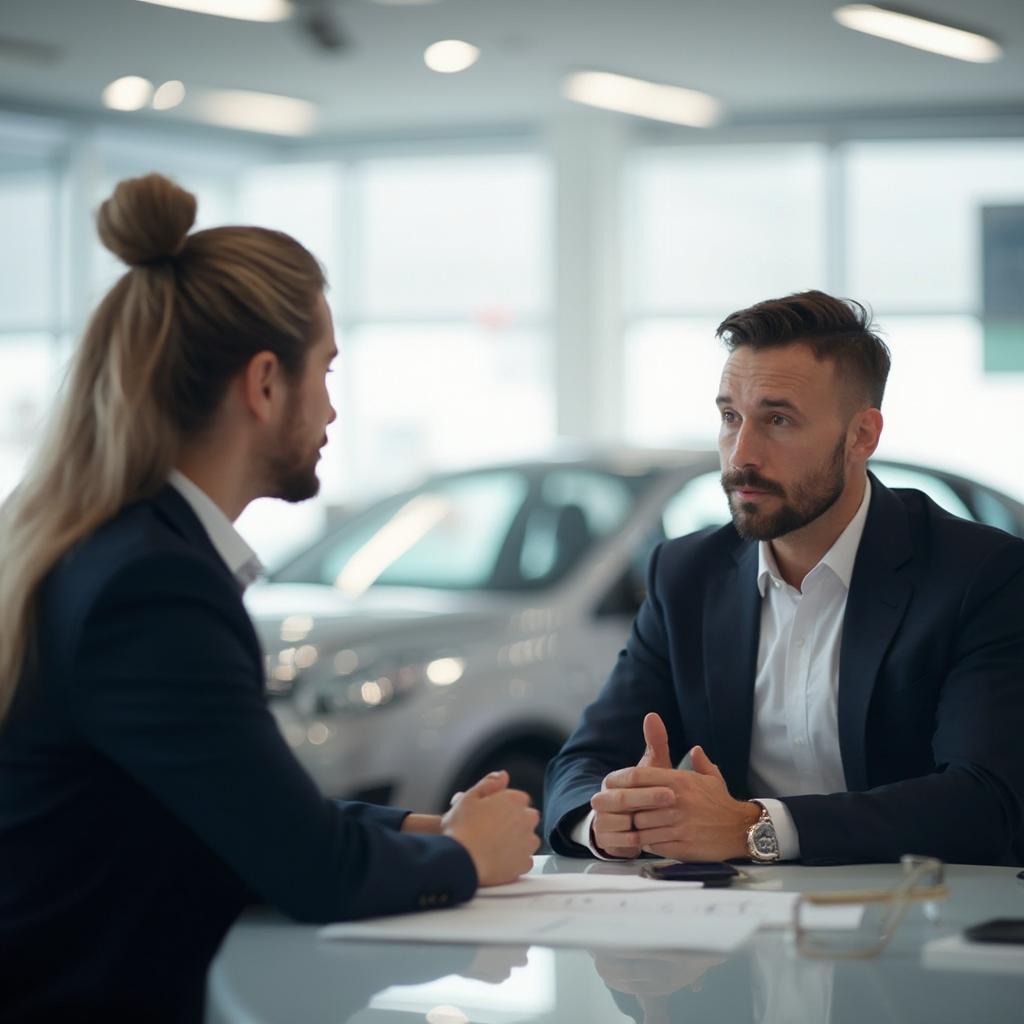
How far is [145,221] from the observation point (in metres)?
1.63

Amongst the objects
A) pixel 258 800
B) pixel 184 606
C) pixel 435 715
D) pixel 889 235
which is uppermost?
pixel 889 235

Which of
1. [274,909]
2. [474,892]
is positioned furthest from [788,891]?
[274,909]

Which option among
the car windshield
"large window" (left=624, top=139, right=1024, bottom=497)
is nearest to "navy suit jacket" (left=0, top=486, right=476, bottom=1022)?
the car windshield

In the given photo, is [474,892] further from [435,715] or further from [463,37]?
[463,37]

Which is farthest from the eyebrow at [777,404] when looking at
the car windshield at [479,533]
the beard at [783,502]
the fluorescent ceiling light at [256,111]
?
the fluorescent ceiling light at [256,111]

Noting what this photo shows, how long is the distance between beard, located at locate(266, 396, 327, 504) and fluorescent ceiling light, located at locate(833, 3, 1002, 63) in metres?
8.16

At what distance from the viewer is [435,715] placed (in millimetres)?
4250

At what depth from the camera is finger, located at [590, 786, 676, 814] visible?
6.21 ft

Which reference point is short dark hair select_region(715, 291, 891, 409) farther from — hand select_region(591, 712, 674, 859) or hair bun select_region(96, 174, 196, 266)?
hair bun select_region(96, 174, 196, 266)

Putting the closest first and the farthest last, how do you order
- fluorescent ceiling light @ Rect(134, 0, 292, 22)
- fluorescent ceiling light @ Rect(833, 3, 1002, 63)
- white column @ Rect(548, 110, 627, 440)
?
fluorescent ceiling light @ Rect(134, 0, 292, 22) → fluorescent ceiling light @ Rect(833, 3, 1002, 63) → white column @ Rect(548, 110, 627, 440)

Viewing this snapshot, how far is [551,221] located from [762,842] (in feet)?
34.9

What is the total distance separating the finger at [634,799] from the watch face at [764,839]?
0.11m

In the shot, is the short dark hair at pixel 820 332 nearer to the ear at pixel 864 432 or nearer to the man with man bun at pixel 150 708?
the ear at pixel 864 432

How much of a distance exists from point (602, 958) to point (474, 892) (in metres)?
0.26
